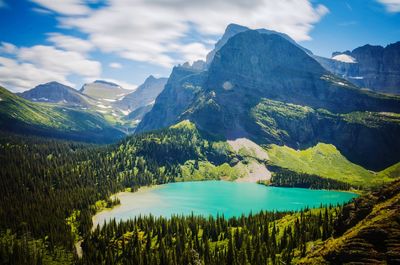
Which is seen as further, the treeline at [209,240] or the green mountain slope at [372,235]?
the treeline at [209,240]

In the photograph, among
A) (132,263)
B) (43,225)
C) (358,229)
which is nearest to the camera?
(358,229)

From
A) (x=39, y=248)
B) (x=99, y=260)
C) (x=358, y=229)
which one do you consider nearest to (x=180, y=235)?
(x=99, y=260)

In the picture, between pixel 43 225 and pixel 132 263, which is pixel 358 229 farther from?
pixel 43 225

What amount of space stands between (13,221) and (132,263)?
255 ft

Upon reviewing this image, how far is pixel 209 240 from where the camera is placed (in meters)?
136

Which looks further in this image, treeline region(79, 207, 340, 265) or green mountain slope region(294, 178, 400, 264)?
treeline region(79, 207, 340, 265)

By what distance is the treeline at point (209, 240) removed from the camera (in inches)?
4326

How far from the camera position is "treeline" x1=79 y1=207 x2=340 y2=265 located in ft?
360

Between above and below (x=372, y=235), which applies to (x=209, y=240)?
below

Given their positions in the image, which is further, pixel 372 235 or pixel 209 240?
pixel 209 240

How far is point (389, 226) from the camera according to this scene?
67.2 metres

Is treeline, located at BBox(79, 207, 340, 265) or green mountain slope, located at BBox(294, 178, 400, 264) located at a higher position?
green mountain slope, located at BBox(294, 178, 400, 264)

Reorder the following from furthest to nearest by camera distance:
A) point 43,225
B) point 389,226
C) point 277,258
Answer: point 43,225, point 277,258, point 389,226

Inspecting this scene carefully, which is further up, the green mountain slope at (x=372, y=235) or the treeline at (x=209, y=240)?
the green mountain slope at (x=372, y=235)
